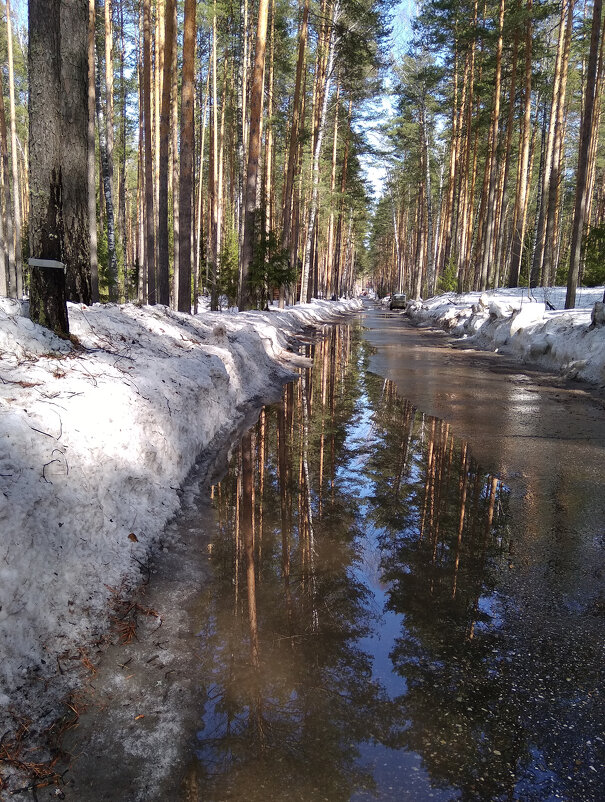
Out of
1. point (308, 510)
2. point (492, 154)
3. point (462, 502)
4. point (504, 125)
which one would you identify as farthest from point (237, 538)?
point (504, 125)

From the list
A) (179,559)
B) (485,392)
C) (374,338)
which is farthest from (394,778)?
(374,338)

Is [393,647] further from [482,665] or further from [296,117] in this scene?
[296,117]

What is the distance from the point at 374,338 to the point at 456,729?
20196 millimetres

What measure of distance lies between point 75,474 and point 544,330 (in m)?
14.0

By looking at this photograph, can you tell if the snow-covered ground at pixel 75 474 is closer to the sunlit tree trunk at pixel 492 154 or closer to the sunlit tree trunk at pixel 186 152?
the sunlit tree trunk at pixel 186 152

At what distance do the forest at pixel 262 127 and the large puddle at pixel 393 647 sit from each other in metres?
3.52

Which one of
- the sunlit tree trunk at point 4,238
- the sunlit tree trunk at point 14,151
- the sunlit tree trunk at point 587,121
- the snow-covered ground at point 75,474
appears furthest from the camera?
the sunlit tree trunk at point 4,238

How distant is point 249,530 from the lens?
4180 millimetres

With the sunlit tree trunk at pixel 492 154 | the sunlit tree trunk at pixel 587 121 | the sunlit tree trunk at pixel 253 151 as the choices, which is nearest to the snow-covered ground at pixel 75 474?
the sunlit tree trunk at pixel 253 151

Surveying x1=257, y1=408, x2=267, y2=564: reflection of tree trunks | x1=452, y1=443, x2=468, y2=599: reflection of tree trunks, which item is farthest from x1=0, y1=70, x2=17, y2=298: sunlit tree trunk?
x1=452, y1=443, x2=468, y2=599: reflection of tree trunks

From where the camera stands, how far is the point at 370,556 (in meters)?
3.80

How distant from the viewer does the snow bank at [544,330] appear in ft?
37.6

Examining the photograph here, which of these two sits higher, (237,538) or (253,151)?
(253,151)

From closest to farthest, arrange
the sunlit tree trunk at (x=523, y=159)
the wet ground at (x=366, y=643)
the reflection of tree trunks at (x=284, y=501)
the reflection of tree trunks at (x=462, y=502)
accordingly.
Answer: the wet ground at (x=366, y=643) < the reflection of tree trunks at (x=284, y=501) < the reflection of tree trunks at (x=462, y=502) < the sunlit tree trunk at (x=523, y=159)
